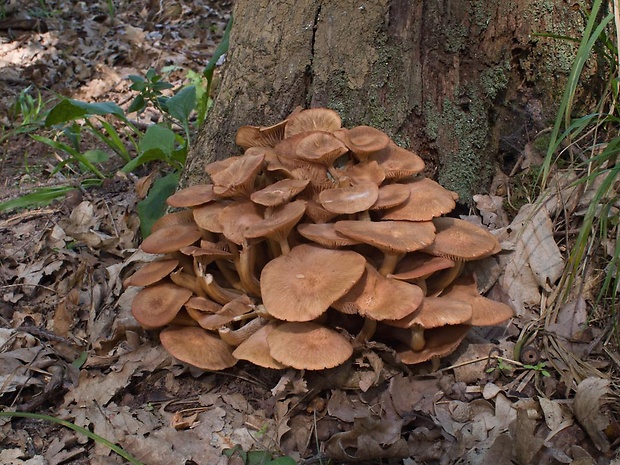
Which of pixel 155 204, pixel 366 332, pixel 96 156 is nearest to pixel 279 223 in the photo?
pixel 366 332

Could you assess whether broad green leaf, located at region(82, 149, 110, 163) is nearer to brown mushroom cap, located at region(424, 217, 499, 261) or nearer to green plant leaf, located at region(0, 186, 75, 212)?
green plant leaf, located at region(0, 186, 75, 212)

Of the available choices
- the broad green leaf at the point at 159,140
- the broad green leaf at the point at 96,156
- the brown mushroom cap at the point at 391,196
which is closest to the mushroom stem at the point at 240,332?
the brown mushroom cap at the point at 391,196

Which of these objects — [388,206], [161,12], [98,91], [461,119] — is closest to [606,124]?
[461,119]

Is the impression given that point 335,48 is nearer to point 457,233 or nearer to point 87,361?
point 457,233

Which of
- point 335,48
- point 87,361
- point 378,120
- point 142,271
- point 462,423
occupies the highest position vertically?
point 335,48

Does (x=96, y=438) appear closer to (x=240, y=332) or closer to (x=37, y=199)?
(x=240, y=332)
